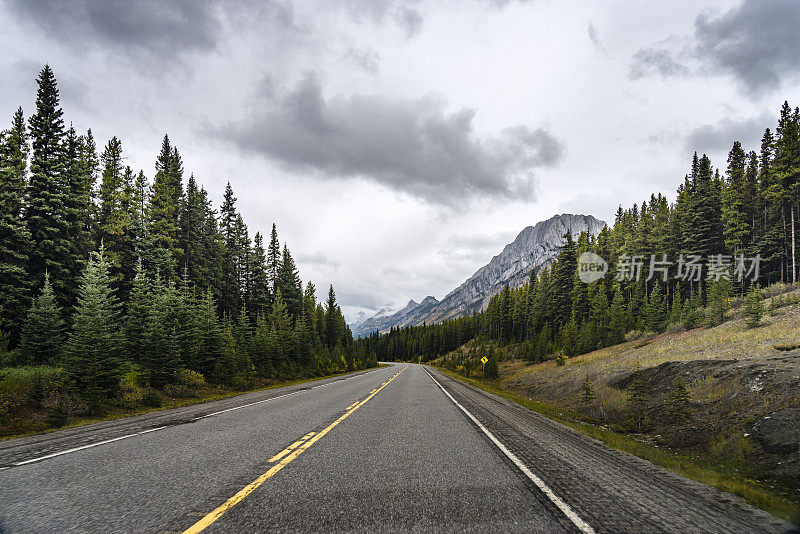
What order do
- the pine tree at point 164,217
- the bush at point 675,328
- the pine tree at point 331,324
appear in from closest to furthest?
the pine tree at point 164,217 → the bush at point 675,328 → the pine tree at point 331,324

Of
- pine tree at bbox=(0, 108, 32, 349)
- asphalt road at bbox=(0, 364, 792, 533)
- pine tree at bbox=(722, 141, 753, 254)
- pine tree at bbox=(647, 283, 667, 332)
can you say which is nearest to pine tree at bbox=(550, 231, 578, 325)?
pine tree at bbox=(647, 283, 667, 332)

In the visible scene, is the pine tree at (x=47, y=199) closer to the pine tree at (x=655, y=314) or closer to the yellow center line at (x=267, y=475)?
the yellow center line at (x=267, y=475)

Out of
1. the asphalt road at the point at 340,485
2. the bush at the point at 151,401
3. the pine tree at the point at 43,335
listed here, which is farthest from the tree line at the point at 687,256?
the pine tree at the point at 43,335

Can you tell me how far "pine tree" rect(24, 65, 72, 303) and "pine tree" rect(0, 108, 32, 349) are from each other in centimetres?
47

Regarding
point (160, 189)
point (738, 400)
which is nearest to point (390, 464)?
point (738, 400)

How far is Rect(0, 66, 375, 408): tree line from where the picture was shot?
16.3m

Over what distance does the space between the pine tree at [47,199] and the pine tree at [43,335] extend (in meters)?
3.33

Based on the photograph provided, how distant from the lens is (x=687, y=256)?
162 ft

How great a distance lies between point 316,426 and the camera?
8.11 metres

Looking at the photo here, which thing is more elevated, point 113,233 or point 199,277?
point 113,233

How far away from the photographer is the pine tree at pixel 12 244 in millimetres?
19219

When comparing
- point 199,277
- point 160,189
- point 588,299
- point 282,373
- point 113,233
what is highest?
point 160,189

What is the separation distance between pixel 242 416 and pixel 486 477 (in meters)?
7.60

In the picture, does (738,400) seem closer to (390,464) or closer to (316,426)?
(390,464)
